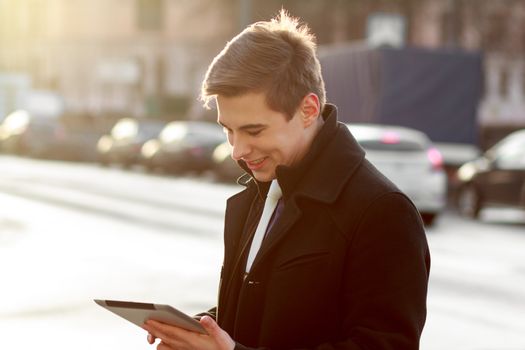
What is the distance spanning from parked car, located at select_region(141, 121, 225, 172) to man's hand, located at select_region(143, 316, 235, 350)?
106 ft

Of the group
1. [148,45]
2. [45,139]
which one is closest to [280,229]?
[45,139]

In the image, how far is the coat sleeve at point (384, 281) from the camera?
285cm

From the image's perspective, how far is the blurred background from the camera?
10602 mm

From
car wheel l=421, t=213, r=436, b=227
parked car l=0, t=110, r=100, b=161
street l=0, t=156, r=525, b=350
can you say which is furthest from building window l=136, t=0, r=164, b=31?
car wheel l=421, t=213, r=436, b=227

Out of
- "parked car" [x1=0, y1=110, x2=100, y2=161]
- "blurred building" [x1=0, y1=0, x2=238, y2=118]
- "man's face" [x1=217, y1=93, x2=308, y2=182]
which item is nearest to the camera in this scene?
"man's face" [x1=217, y1=93, x2=308, y2=182]

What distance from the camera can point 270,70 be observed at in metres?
2.94

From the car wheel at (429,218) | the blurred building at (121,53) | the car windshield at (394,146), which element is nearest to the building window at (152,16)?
the blurred building at (121,53)

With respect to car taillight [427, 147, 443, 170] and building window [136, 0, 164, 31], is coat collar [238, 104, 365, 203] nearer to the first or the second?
car taillight [427, 147, 443, 170]

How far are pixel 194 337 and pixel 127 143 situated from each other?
38262 millimetres

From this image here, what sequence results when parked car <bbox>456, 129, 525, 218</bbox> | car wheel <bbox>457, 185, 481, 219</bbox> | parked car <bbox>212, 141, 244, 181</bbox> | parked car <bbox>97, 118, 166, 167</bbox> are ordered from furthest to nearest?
parked car <bbox>97, 118, 166, 167</bbox>
parked car <bbox>212, 141, 244, 181</bbox>
car wheel <bbox>457, 185, 481, 219</bbox>
parked car <bbox>456, 129, 525, 218</bbox>

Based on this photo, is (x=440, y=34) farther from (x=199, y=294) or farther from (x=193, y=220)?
(x=199, y=294)

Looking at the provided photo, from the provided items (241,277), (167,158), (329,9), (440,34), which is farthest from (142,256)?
(440,34)

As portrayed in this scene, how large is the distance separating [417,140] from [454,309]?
952cm

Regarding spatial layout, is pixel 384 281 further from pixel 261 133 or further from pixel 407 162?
pixel 407 162
